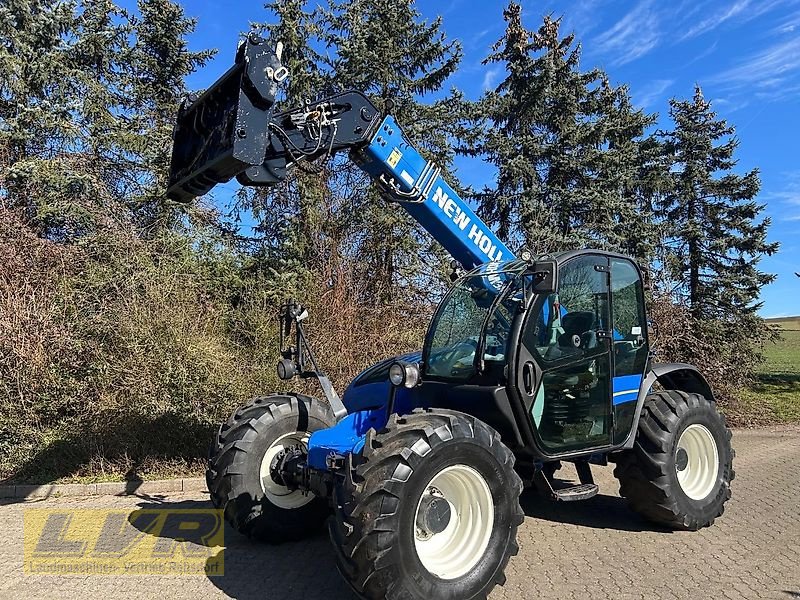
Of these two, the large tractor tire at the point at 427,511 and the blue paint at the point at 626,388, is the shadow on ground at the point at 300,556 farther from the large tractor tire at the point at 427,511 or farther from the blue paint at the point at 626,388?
the blue paint at the point at 626,388

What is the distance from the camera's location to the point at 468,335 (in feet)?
15.8

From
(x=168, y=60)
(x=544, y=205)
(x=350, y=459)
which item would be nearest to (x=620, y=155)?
(x=544, y=205)

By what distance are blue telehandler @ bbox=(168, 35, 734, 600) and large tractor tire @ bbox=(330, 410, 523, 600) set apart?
0.01m

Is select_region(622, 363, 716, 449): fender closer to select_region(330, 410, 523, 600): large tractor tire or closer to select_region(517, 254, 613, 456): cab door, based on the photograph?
select_region(517, 254, 613, 456): cab door

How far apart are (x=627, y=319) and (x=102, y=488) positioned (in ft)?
21.8

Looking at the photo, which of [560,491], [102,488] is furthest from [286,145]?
[102,488]

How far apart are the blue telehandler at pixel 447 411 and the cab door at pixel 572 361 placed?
15 mm

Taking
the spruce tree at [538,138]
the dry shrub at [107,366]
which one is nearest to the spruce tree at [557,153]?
the spruce tree at [538,138]

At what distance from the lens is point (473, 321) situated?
483cm

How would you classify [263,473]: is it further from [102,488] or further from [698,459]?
[698,459]

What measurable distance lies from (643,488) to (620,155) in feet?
40.3

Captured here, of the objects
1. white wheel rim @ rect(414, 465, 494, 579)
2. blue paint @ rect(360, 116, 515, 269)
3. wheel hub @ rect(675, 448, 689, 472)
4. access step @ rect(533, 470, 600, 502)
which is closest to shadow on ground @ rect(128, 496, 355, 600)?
white wheel rim @ rect(414, 465, 494, 579)

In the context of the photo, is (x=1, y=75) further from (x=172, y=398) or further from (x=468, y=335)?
(x=468, y=335)

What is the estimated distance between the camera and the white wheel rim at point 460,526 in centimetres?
371
